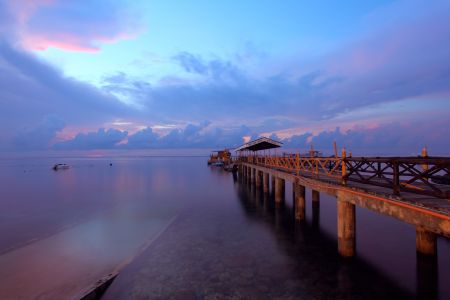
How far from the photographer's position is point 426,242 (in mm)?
9812

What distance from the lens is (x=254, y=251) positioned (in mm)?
11516

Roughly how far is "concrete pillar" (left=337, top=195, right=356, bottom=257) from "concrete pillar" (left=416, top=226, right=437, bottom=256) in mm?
2789

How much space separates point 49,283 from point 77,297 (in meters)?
2.91

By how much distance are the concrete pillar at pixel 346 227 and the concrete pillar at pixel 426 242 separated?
2789 mm

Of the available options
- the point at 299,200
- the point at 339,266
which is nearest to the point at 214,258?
the point at 339,266

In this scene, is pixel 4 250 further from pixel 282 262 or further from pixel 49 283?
pixel 282 262

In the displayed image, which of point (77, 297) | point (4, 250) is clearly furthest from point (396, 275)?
point (4, 250)

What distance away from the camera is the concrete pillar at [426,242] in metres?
9.63

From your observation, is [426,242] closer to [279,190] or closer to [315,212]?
[315,212]

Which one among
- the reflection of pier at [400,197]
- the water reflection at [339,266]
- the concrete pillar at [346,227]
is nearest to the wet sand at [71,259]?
the water reflection at [339,266]

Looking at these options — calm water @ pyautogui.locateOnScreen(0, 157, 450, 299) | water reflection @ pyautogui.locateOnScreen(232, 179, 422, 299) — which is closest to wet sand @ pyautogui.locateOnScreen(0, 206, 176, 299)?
calm water @ pyautogui.locateOnScreen(0, 157, 450, 299)

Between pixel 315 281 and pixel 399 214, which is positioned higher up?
pixel 399 214

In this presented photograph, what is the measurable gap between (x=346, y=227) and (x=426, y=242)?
354 cm

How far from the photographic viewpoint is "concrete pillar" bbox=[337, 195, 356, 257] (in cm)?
937
